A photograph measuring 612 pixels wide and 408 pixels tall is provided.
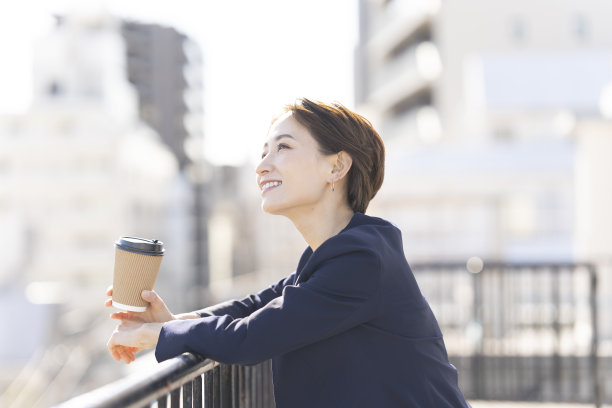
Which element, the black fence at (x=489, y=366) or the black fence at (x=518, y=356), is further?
the black fence at (x=518, y=356)

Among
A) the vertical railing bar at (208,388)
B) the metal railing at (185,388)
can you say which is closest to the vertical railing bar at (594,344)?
the metal railing at (185,388)

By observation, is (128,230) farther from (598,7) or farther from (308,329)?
(308,329)

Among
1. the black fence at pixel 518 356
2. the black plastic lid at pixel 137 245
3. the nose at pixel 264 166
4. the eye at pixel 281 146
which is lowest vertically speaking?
the black fence at pixel 518 356

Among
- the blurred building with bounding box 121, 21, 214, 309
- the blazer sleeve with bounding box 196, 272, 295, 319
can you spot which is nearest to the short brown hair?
the blazer sleeve with bounding box 196, 272, 295, 319

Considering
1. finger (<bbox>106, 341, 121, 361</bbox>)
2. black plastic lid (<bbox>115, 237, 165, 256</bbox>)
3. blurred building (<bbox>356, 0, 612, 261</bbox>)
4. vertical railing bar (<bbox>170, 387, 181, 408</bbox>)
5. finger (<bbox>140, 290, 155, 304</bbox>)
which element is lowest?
vertical railing bar (<bbox>170, 387, 181, 408</bbox>)

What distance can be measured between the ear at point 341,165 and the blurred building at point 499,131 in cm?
815

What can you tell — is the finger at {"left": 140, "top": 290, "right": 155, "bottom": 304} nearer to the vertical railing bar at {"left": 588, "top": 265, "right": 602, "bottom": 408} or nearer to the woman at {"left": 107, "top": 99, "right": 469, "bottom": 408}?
the woman at {"left": 107, "top": 99, "right": 469, "bottom": 408}

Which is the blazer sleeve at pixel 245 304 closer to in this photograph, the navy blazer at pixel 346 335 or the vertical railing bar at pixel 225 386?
the vertical railing bar at pixel 225 386

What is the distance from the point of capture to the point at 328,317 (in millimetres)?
1759

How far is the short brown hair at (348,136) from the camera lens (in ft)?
6.86

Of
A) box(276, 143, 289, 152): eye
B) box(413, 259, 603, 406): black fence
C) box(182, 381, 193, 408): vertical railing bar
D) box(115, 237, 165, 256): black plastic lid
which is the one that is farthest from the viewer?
box(413, 259, 603, 406): black fence

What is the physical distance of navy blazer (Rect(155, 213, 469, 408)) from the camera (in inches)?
69.0

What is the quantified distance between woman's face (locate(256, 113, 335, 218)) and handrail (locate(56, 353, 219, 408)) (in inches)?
20.2

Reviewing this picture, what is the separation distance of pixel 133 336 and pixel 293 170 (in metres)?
0.65
